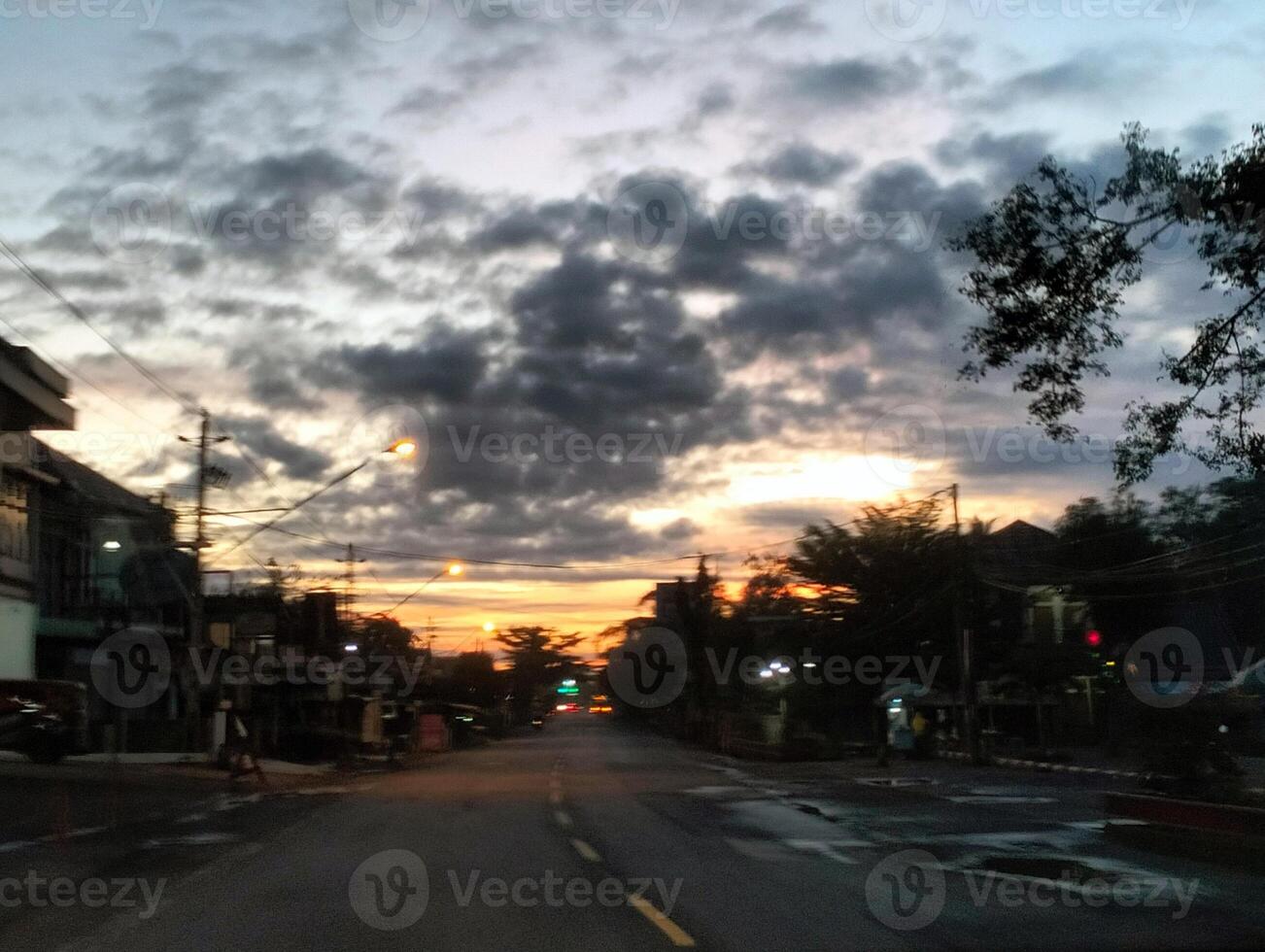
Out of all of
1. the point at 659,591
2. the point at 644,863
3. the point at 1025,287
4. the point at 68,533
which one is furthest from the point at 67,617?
the point at 659,591

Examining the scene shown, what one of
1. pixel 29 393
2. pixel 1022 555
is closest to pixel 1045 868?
pixel 29 393

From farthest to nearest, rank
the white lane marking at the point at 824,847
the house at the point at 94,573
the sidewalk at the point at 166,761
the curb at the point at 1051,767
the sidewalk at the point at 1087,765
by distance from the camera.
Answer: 1. the house at the point at 94,573
2. the curb at the point at 1051,767
3. the sidewalk at the point at 1087,765
4. the sidewalk at the point at 166,761
5. the white lane marking at the point at 824,847

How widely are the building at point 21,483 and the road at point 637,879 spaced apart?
1003 cm

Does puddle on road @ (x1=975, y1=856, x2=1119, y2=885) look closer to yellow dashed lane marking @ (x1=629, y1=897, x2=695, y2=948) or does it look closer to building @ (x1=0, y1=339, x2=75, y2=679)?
yellow dashed lane marking @ (x1=629, y1=897, x2=695, y2=948)

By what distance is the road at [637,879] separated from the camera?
11078mm

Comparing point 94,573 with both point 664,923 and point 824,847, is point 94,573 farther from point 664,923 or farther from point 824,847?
point 664,923

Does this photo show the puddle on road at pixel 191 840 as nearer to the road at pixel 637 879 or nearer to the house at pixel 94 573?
the road at pixel 637 879

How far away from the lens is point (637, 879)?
1444cm

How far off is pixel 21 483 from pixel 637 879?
29.7m

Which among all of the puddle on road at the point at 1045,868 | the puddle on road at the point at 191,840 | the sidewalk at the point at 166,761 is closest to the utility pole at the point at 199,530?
the sidewalk at the point at 166,761

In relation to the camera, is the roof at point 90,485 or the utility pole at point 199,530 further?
the roof at point 90,485

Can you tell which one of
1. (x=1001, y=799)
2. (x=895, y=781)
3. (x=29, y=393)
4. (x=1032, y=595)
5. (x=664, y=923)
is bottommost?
(x=895, y=781)

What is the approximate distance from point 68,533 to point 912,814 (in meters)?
34.3

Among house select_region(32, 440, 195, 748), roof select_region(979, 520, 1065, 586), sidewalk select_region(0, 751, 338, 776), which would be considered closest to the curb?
roof select_region(979, 520, 1065, 586)
